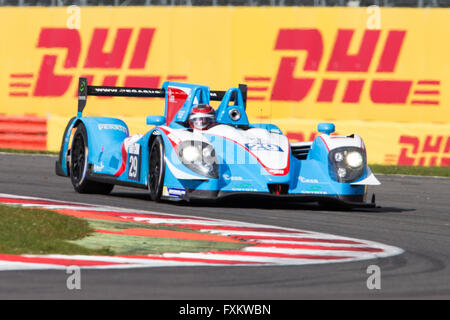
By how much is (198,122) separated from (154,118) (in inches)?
24.8

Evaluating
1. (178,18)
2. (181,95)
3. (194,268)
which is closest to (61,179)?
(181,95)

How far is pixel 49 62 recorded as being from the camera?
947 inches

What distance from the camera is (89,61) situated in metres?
23.7

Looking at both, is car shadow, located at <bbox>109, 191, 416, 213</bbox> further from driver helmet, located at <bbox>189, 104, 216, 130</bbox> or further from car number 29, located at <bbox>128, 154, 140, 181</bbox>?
driver helmet, located at <bbox>189, 104, 216, 130</bbox>

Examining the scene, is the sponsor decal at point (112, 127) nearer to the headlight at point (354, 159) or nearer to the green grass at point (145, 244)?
the headlight at point (354, 159)

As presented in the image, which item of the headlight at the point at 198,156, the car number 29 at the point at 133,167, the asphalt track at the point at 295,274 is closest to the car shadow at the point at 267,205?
the asphalt track at the point at 295,274

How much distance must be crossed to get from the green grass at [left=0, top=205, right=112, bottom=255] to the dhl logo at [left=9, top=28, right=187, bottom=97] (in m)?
13.5

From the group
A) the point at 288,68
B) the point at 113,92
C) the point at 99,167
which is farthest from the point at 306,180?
the point at 288,68

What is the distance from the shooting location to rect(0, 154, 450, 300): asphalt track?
6.59m

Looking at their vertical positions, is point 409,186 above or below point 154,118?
below

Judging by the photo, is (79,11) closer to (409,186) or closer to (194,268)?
(409,186)

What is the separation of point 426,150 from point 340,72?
246 cm

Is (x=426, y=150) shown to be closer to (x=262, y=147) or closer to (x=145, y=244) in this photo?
(x=262, y=147)

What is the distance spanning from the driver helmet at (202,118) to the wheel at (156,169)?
57cm
